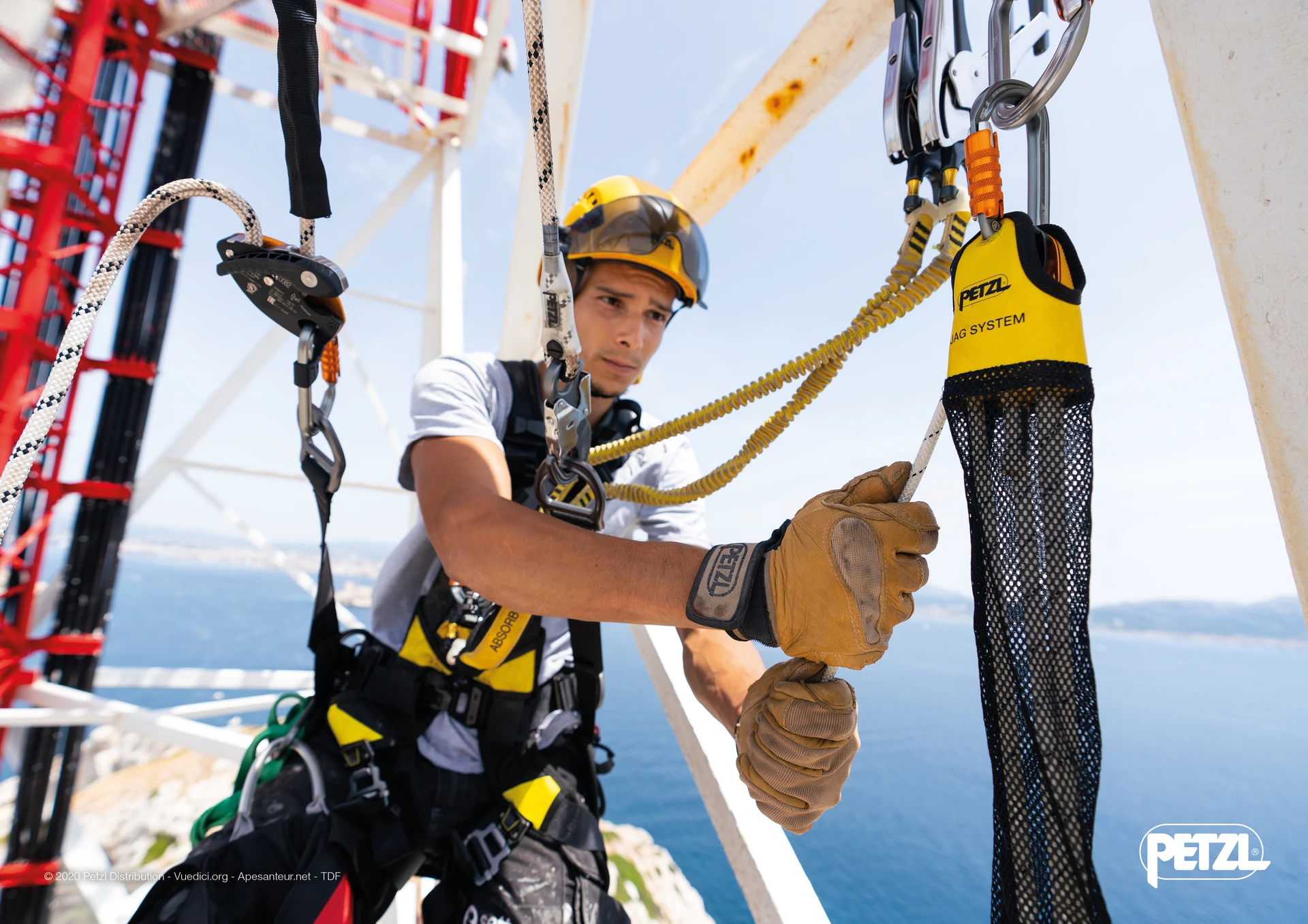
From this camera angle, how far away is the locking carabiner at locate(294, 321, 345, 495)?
4.00ft

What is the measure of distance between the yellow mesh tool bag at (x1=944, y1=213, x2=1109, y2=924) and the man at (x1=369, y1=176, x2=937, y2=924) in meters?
0.13

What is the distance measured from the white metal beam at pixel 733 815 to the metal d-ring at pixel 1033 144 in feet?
4.24

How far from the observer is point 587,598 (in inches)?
35.8

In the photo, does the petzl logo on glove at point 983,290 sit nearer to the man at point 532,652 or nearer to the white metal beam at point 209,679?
the man at point 532,652

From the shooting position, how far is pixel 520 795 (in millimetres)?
1744

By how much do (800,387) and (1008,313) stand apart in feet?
2.01

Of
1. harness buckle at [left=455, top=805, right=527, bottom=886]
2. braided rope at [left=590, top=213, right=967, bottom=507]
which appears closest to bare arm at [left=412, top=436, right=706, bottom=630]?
braided rope at [left=590, top=213, right=967, bottom=507]

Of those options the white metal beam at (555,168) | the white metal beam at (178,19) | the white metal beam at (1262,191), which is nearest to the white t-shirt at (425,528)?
the white metal beam at (555,168)

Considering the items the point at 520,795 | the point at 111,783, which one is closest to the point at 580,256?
the point at 520,795

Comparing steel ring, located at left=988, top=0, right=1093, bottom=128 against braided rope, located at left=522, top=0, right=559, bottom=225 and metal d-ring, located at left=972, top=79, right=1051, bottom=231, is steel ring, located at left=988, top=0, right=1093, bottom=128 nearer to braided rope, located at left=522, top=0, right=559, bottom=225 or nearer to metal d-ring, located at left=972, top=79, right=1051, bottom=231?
metal d-ring, located at left=972, top=79, right=1051, bottom=231

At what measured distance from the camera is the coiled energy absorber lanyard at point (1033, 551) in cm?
64

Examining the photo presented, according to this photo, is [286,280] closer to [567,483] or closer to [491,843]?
[567,483]

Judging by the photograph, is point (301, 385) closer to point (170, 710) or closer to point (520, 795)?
point (520, 795)

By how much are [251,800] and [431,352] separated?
9.42 feet
